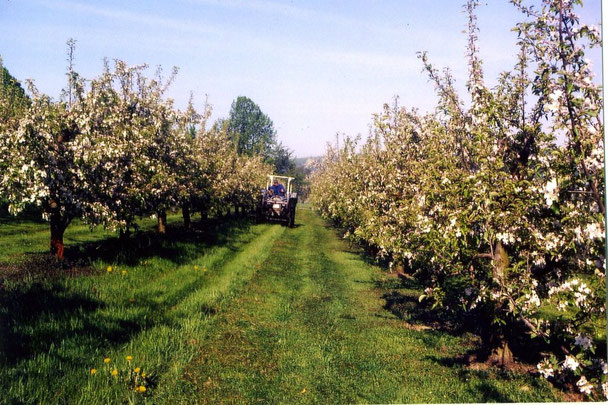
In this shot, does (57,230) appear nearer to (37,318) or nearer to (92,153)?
(92,153)

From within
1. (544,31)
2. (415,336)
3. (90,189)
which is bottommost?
(415,336)

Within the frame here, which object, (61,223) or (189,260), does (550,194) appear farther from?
(189,260)

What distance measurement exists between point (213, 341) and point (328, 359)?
2.00 metres

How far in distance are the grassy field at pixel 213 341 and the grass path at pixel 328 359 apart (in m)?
0.02

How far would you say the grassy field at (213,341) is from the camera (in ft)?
19.1

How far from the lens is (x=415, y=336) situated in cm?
863

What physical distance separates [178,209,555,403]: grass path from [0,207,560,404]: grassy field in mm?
24

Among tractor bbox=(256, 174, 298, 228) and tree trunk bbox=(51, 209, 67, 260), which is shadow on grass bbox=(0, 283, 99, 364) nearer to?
tree trunk bbox=(51, 209, 67, 260)

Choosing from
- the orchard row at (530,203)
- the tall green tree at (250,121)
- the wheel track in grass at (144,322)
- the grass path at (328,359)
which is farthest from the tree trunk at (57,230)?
the tall green tree at (250,121)

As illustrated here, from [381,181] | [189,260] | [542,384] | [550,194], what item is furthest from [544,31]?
[189,260]

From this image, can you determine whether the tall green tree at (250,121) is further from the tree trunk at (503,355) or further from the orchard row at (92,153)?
the tree trunk at (503,355)

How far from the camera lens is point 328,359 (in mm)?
7074

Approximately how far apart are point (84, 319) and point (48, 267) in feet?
11.1

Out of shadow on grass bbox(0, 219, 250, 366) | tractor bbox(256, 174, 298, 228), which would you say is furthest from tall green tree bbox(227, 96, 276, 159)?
shadow on grass bbox(0, 219, 250, 366)
